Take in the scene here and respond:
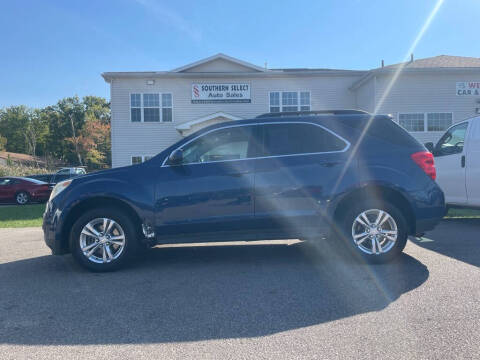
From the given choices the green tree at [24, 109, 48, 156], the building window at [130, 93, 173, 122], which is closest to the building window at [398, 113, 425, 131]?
the building window at [130, 93, 173, 122]

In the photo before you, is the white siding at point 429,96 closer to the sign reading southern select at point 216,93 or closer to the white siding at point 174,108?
the white siding at point 174,108

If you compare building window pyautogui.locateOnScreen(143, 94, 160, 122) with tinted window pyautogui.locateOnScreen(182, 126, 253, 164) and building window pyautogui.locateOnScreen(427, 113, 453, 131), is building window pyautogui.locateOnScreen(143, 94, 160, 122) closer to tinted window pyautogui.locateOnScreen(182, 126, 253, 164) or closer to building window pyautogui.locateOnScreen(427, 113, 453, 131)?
building window pyautogui.locateOnScreen(427, 113, 453, 131)

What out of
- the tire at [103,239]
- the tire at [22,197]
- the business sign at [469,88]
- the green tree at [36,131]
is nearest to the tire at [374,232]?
the tire at [103,239]

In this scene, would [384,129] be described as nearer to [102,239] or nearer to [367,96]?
[102,239]

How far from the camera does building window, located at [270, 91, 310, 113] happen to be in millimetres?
18781

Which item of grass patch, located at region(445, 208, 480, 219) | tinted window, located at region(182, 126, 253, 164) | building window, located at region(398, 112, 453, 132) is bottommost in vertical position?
grass patch, located at region(445, 208, 480, 219)

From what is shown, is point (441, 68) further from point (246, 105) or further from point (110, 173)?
point (110, 173)

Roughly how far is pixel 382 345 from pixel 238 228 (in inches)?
90.5

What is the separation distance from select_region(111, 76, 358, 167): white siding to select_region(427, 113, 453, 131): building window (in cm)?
538

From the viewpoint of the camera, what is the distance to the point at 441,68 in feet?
56.4

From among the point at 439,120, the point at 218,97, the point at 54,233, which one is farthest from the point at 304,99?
the point at 54,233

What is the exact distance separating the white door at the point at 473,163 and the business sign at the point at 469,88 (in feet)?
41.2

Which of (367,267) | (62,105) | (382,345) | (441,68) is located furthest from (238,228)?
(62,105)

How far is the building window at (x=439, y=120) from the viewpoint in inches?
706
